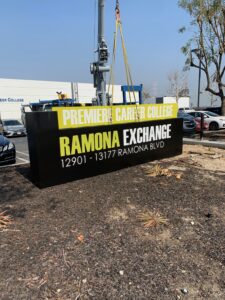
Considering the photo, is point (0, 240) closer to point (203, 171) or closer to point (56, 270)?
point (56, 270)

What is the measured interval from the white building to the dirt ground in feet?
87.6

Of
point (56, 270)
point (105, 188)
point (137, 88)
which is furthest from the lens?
point (137, 88)

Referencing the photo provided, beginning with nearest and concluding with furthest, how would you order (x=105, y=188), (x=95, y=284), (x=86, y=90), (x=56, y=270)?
(x=95, y=284)
(x=56, y=270)
(x=105, y=188)
(x=86, y=90)

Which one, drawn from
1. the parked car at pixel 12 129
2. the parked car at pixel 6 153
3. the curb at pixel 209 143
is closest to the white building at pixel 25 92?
the parked car at pixel 12 129

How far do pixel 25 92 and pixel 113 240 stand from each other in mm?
34229

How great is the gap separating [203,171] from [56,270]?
15.8ft

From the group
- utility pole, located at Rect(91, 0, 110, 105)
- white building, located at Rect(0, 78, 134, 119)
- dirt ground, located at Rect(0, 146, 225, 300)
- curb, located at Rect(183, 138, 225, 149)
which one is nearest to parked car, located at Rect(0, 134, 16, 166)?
dirt ground, located at Rect(0, 146, 225, 300)

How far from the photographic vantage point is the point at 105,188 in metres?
5.40

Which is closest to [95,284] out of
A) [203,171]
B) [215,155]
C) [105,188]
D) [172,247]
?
[172,247]

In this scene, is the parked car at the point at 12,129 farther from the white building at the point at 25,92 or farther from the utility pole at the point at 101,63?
the utility pole at the point at 101,63

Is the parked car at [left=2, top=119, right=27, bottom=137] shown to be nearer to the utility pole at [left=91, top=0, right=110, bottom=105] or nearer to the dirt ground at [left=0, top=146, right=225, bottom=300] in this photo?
the utility pole at [left=91, top=0, right=110, bottom=105]

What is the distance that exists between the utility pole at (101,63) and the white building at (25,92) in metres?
22.5

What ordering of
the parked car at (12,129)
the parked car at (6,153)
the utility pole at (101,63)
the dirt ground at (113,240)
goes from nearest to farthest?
the dirt ground at (113,240), the parked car at (6,153), the utility pole at (101,63), the parked car at (12,129)

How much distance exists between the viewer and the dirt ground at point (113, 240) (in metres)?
2.61
